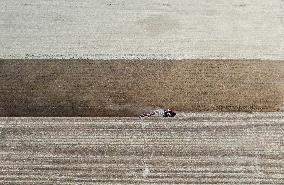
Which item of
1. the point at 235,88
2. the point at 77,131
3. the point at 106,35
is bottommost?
the point at 77,131

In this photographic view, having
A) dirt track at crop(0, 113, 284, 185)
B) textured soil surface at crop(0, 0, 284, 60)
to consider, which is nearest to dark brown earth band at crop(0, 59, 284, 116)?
textured soil surface at crop(0, 0, 284, 60)

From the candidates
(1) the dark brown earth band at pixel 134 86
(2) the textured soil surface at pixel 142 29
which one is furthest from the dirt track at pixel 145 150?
(2) the textured soil surface at pixel 142 29

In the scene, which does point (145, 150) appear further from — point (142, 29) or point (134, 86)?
point (142, 29)

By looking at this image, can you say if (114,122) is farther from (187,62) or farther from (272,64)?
(272,64)

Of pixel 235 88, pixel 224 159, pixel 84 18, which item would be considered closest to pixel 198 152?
pixel 224 159

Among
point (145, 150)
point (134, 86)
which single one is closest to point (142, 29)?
point (134, 86)

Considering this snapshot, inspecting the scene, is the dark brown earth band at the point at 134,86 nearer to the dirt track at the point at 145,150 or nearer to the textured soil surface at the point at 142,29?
the textured soil surface at the point at 142,29
